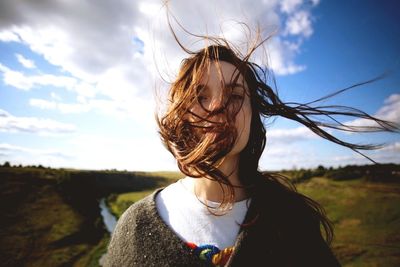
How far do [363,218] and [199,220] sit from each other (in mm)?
18830

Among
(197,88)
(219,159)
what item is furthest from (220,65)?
(219,159)

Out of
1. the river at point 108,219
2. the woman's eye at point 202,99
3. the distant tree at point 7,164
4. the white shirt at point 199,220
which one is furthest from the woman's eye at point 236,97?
the distant tree at point 7,164

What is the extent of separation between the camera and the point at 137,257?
197 centimetres

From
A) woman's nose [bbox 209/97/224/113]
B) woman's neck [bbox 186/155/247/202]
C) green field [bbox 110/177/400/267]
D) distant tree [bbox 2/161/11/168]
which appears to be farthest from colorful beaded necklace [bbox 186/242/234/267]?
distant tree [bbox 2/161/11/168]

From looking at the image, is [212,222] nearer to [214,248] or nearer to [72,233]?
[214,248]

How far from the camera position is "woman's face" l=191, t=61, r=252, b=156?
1.88 metres

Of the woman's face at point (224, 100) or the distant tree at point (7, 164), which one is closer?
the woman's face at point (224, 100)

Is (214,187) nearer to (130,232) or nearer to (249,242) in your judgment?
(249,242)

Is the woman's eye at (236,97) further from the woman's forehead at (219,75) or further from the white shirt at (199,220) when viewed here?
the white shirt at (199,220)

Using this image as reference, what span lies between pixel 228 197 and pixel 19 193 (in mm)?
43133

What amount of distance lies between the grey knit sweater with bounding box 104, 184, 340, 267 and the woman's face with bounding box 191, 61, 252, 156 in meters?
0.64

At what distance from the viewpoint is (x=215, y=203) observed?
2012 mm

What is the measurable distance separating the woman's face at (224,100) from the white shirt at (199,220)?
0.48m

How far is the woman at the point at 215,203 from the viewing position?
1.84 m
